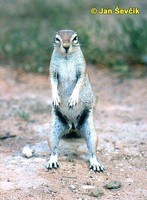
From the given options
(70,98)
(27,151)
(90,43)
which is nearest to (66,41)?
(70,98)

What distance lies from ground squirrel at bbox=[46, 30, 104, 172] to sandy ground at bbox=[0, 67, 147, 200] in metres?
0.23

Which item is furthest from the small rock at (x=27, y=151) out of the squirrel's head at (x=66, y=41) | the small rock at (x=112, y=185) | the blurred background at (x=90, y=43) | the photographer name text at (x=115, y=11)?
the photographer name text at (x=115, y=11)

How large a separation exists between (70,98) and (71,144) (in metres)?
0.89

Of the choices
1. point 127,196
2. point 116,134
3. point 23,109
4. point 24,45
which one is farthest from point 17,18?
point 127,196

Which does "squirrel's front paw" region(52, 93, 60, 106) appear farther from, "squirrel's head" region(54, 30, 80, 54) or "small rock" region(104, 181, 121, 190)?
"small rock" region(104, 181, 121, 190)

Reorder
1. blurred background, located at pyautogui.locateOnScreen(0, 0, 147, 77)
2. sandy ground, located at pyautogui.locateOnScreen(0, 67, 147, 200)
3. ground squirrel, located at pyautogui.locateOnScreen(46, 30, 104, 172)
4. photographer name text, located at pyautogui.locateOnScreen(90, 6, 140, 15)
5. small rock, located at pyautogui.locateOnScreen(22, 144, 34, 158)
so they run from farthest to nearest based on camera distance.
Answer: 1. photographer name text, located at pyautogui.locateOnScreen(90, 6, 140, 15)
2. blurred background, located at pyautogui.locateOnScreen(0, 0, 147, 77)
3. small rock, located at pyautogui.locateOnScreen(22, 144, 34, 158)
4. ground squirrel, located at pyautogui.locateOnScreen(46, 30, 104, 172)
5. sandy ground, located at pyautogui.locateOnScreen(0, 67, 147, 200)

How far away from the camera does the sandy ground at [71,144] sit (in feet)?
19.1

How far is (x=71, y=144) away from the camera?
280 inches


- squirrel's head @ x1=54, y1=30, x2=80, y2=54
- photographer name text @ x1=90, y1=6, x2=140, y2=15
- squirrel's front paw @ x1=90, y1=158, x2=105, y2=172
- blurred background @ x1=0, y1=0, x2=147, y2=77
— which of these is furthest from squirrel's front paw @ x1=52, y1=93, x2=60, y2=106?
photographer name text @ x1=90, y1=6, x2=140, y2=15

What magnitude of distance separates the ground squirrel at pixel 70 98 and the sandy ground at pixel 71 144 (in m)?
0.23

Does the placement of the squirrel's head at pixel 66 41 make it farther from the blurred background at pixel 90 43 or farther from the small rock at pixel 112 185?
the blurred background at pixel 90 43

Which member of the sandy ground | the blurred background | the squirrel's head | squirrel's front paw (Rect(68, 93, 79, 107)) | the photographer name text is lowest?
the sandy ground

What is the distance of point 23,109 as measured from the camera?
8703mm

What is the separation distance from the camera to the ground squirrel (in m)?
6.39
